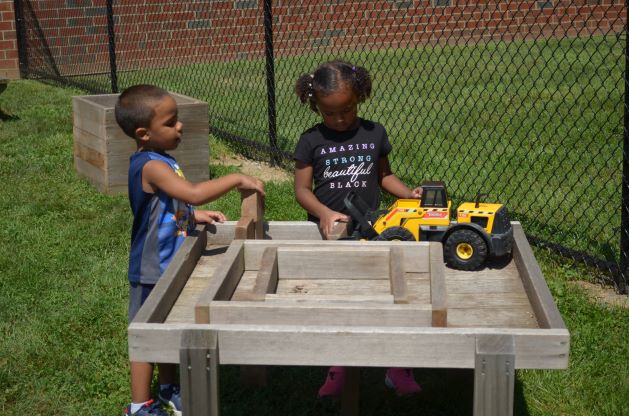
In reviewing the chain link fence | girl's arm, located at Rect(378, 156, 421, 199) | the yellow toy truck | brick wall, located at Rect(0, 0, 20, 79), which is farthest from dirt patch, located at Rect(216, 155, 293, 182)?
brick wall, located at Rect(0, 0, 20, 79)

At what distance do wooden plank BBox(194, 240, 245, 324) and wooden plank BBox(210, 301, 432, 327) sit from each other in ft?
0.10

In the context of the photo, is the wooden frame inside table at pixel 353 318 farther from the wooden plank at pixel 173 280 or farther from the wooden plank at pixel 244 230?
the wooden plank at pixel 244 230

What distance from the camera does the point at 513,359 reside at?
2459 mm

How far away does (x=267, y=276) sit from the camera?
119 inches

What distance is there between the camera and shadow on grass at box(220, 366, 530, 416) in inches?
148

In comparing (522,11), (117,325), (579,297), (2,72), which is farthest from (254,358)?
(2,72)

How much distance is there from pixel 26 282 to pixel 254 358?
9.51 ft

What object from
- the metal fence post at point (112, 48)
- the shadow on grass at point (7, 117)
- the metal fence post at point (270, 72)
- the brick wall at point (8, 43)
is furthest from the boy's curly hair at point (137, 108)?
the brick wall at point (8, 43)

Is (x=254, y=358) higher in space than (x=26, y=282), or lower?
higher

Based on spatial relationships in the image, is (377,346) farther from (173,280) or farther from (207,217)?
(207,217)

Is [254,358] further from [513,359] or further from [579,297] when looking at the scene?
[579,297]

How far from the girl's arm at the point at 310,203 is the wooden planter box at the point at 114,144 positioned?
2.82m

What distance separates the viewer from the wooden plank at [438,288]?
2611 millimetres

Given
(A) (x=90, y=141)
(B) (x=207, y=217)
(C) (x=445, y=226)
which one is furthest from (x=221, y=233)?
(A) (x=90, y=141)
